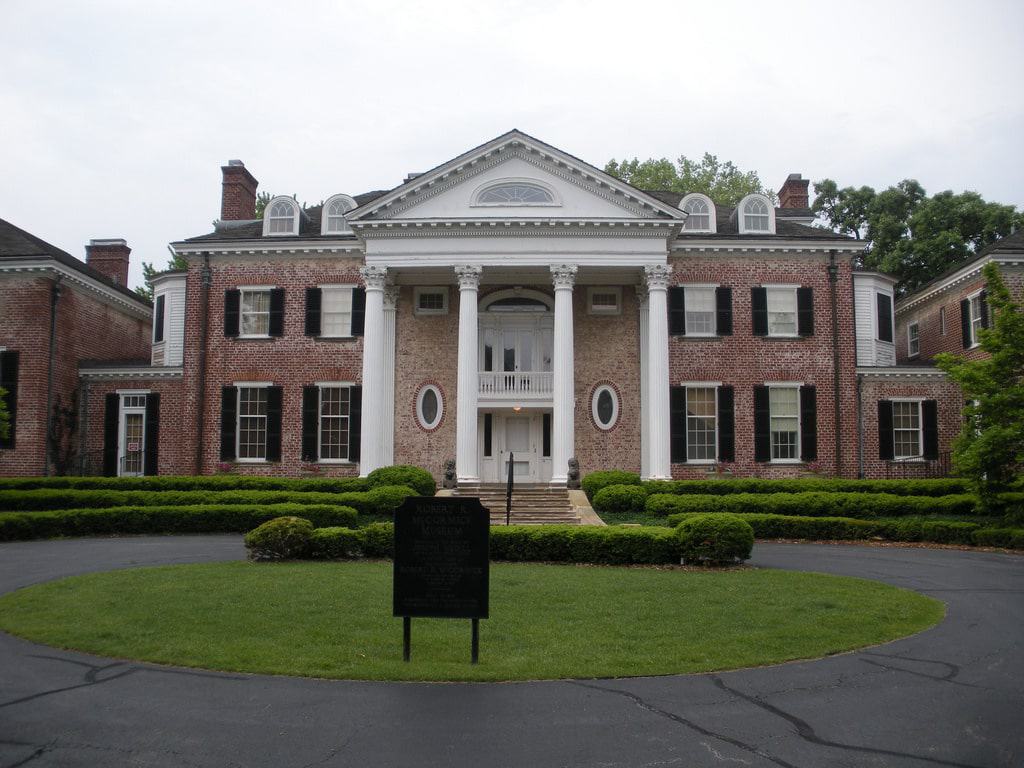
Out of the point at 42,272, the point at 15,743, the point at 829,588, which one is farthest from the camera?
the point at 42,272

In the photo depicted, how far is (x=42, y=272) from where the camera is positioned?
29047 mm

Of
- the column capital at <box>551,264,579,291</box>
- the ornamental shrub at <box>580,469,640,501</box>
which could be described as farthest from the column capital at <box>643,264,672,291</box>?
the ornamental shrub at <box>580,469,640,501</box>

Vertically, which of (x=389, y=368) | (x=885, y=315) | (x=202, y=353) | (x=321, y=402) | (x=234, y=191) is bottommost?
(x=321, y=402)

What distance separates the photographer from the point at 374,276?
89.1ft

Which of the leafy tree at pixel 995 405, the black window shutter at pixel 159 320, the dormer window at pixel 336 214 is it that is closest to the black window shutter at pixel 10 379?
the black window shutter at pixel 159 320

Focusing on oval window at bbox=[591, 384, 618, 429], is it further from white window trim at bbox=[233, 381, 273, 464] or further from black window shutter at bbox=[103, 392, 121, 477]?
black window shutter at bbox=[103, 392, 121, 477]

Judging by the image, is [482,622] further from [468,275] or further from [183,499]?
[468,275]

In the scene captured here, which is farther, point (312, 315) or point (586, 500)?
point (312, 315)

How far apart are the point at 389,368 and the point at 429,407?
1.89 m

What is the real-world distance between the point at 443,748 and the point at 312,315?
24.6 meters

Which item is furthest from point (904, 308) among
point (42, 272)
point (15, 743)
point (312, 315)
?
point (15, 743)

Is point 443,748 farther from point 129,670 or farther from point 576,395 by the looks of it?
point 576,395

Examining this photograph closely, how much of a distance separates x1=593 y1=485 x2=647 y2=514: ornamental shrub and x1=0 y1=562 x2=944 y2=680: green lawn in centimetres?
860

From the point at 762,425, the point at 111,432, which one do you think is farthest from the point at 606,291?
the point at 111,432
